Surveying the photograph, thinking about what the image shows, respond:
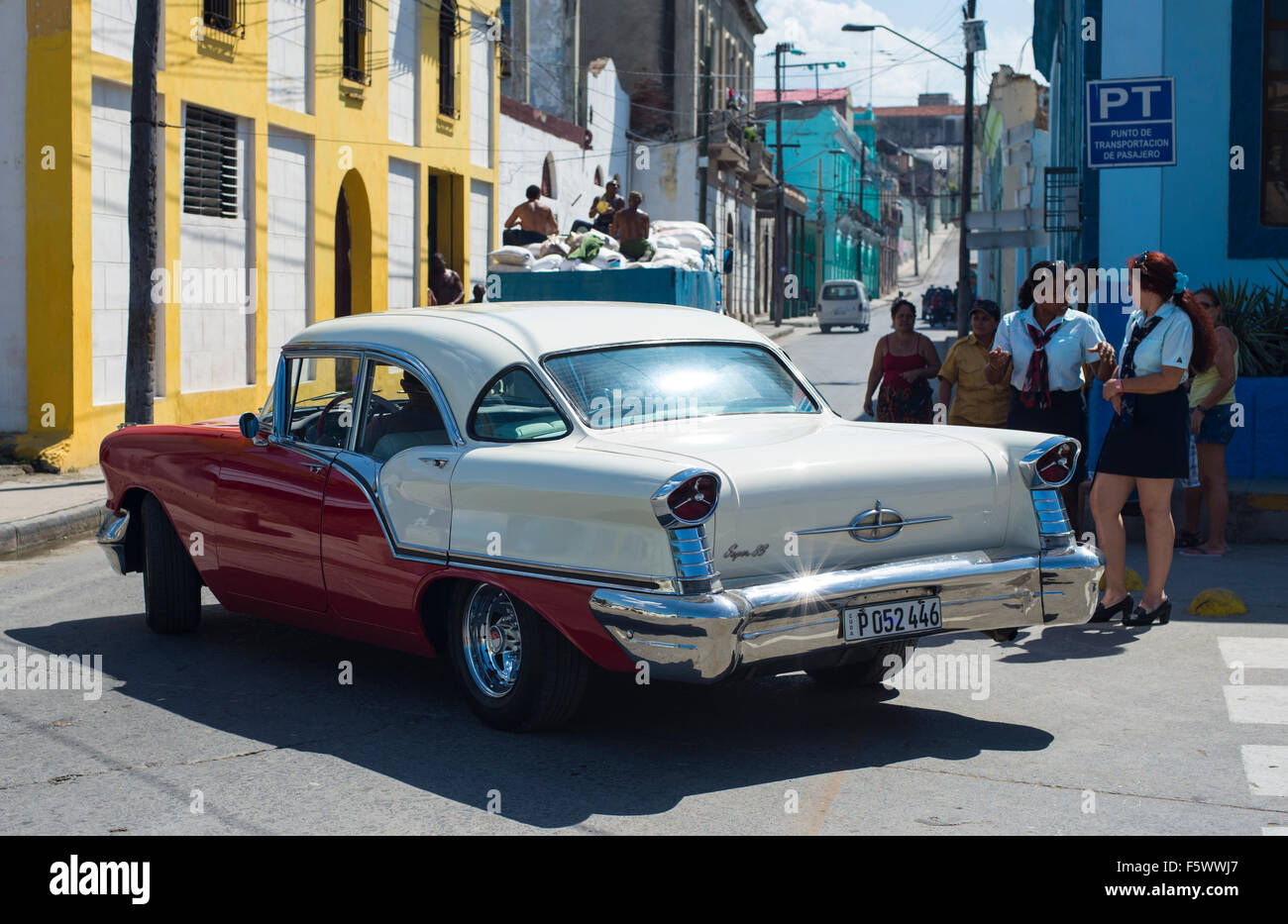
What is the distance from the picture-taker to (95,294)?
1481 cm

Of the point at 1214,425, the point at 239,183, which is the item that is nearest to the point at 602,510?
the point at 1214,425

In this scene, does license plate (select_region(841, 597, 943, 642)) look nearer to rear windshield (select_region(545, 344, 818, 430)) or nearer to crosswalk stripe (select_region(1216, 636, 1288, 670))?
rear windshield (select_region(545, 344, 818, 430))

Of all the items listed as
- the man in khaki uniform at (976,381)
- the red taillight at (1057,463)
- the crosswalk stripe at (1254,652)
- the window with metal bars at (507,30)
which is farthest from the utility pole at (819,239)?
the red taillight at (1057,463)

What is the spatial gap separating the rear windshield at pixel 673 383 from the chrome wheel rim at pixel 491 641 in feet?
2.43

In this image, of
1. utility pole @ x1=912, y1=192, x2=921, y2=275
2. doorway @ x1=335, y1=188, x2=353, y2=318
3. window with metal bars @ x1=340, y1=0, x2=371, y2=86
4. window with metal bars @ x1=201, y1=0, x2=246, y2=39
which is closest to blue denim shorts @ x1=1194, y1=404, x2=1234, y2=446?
window with metal bars @ x1=201, y1=0, x2=246, y2=39

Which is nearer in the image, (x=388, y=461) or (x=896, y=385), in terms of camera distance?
(x=388, y=461)

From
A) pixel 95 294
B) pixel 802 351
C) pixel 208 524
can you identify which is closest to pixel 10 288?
pixel 95 294

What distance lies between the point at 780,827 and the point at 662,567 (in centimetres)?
91

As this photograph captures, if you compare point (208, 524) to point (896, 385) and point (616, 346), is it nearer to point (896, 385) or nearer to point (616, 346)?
point (616, 346)

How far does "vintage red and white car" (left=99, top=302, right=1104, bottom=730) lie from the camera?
17.0 ft

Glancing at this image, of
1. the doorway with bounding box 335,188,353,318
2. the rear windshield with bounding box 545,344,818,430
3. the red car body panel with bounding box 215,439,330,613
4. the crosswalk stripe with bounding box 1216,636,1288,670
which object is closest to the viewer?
the rear windshield with bounding box 545,344,818,430

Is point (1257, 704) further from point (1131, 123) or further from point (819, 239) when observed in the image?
point (819, 239)

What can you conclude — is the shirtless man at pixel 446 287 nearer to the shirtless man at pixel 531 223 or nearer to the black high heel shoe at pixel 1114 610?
the shirtless man at pixel 531 223

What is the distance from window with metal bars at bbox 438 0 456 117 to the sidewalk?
13689mm
